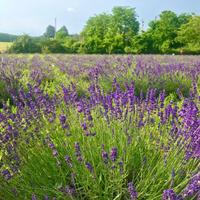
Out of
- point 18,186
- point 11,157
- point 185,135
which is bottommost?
point 18,186

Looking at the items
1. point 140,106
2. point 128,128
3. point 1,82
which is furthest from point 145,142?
point 1,82

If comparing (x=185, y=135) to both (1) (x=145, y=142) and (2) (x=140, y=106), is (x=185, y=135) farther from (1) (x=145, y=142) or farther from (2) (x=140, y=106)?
(2) (x=140, y=106)

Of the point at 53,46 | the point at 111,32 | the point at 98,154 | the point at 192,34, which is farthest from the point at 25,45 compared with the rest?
the point at 98,154

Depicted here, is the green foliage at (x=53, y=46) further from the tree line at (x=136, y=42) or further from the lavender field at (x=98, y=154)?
the lavender field at (x=98, y=154)

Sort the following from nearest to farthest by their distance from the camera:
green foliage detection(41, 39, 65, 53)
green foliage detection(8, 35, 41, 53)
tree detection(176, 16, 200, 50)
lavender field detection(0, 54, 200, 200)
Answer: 1. lavender field detection(0, 54, 200, 200)
2. green foliage detection(8, 35, 41, 53)
3. tree detection(176, 16, 200, 50)
4. green foliage detection(41, 39, 65, 53)

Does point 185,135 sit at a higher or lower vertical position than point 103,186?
higher

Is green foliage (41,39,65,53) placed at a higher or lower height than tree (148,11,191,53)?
lower

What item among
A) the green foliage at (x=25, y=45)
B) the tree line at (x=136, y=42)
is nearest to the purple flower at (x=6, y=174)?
the tree line at (x=136, y=42)

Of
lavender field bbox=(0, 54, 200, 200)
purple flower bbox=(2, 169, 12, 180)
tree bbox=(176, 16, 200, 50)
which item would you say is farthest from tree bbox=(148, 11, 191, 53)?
purple flower bbox=(2, 169, 12, 180)

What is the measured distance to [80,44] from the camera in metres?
35.7

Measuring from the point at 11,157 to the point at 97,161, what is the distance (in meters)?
0.57

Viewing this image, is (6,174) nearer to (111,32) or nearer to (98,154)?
(98,154)

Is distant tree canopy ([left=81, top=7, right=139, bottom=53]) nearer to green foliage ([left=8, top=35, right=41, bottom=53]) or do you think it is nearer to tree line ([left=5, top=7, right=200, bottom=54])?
tree line ([left=5, top=7, right=200, bottom=54])

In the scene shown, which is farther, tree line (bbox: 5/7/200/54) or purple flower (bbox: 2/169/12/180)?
tree line (bbox: 5/7/200/54)
